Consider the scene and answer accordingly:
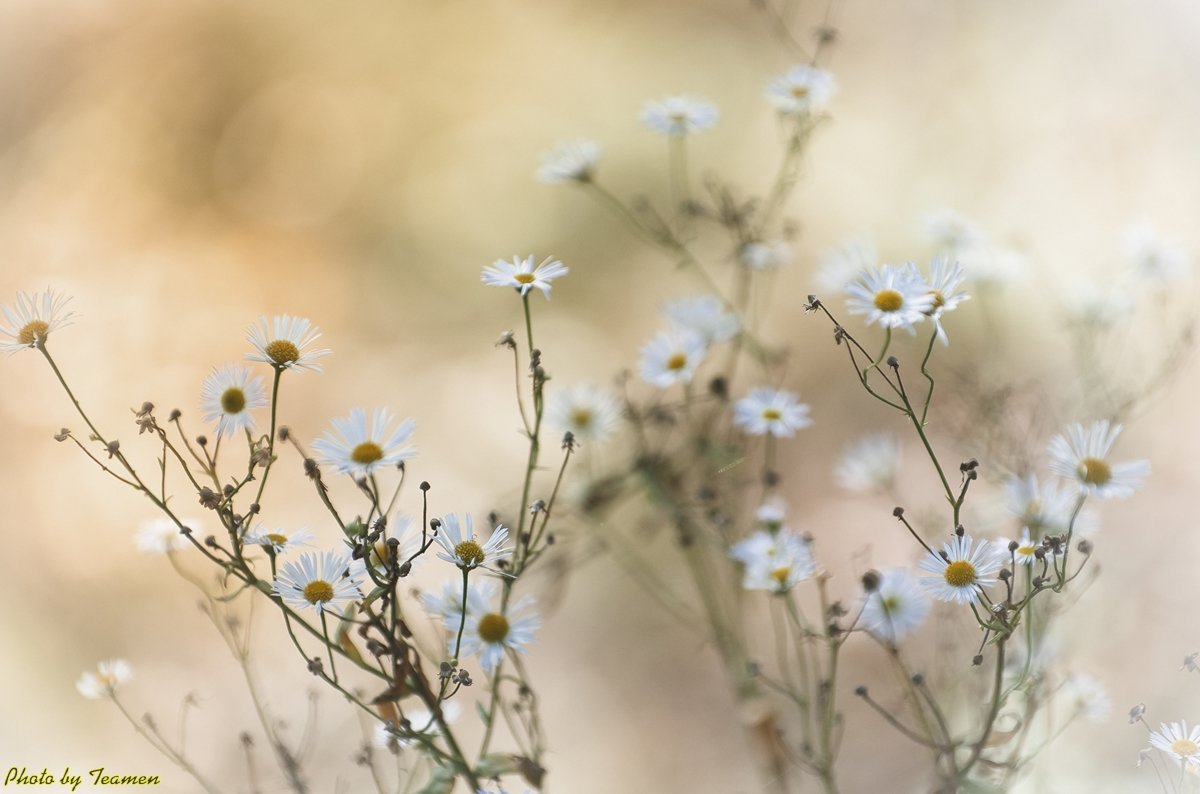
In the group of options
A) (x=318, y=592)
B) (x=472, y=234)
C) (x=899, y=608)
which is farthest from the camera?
(x=472, y=234)

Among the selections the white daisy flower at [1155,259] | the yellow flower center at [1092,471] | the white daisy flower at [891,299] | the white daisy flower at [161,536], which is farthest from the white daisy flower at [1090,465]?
the white daisy flower at [161,536]

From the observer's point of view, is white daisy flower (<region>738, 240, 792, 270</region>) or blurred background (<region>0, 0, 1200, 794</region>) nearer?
white daisy flower (<region>738, 240, 792, 270</region>)

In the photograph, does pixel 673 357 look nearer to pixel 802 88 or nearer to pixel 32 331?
pixel 802 88

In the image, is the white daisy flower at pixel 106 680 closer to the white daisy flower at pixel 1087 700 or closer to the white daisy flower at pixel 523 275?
the white daisy flower at pixel 523 275

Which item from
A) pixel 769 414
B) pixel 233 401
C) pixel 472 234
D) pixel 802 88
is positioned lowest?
pixel 233 401

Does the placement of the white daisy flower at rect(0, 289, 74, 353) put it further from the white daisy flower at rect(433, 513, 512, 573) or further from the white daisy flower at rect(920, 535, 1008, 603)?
the white daisy flower at rect(920, 535, 1008, 603)

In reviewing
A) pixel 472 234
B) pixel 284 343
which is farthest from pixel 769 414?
pixel 472 234

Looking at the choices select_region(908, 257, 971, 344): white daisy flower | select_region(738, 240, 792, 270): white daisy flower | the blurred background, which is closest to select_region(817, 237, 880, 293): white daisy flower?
select_region(738, 240, 792, 270): white daisy flower
